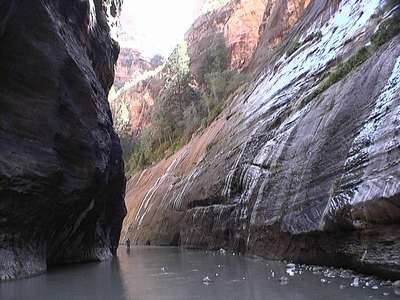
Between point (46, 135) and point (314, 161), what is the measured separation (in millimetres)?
6955

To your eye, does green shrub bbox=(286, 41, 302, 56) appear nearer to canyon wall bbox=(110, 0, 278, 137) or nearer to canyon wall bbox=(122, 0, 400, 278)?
canyon wall bbox=(122, 0, 400, 278)

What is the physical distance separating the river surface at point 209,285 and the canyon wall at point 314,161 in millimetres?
672

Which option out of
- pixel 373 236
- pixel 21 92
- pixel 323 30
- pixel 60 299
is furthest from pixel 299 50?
pixel 60 299

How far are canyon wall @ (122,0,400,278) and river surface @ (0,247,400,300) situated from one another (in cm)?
67

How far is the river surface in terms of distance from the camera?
733 cm

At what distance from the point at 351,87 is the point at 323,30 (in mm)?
8958

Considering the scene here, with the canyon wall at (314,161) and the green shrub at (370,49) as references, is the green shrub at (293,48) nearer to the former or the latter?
the canyon wall at (314,161)

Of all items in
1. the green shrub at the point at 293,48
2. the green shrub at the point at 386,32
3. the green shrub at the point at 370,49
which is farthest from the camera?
the green shrub at the point at 293,48

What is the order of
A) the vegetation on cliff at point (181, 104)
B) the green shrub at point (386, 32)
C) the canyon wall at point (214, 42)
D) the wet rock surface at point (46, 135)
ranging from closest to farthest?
the green shrub at point (386, 32) < the wet rock surface at point (46, 135) < the vegetation on cliff at point (181, 104) < the canyon wall at point (214, 42)

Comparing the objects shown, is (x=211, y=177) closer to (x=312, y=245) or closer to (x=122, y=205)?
(x=122, y=205)

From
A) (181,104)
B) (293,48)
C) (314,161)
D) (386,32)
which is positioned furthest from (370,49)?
(181,104)

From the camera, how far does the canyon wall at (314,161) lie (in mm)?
8227

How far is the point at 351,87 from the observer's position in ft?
35.9

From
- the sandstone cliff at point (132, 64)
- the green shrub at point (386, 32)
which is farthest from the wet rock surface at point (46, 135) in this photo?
the sandstone cliff at point (132, 64)
